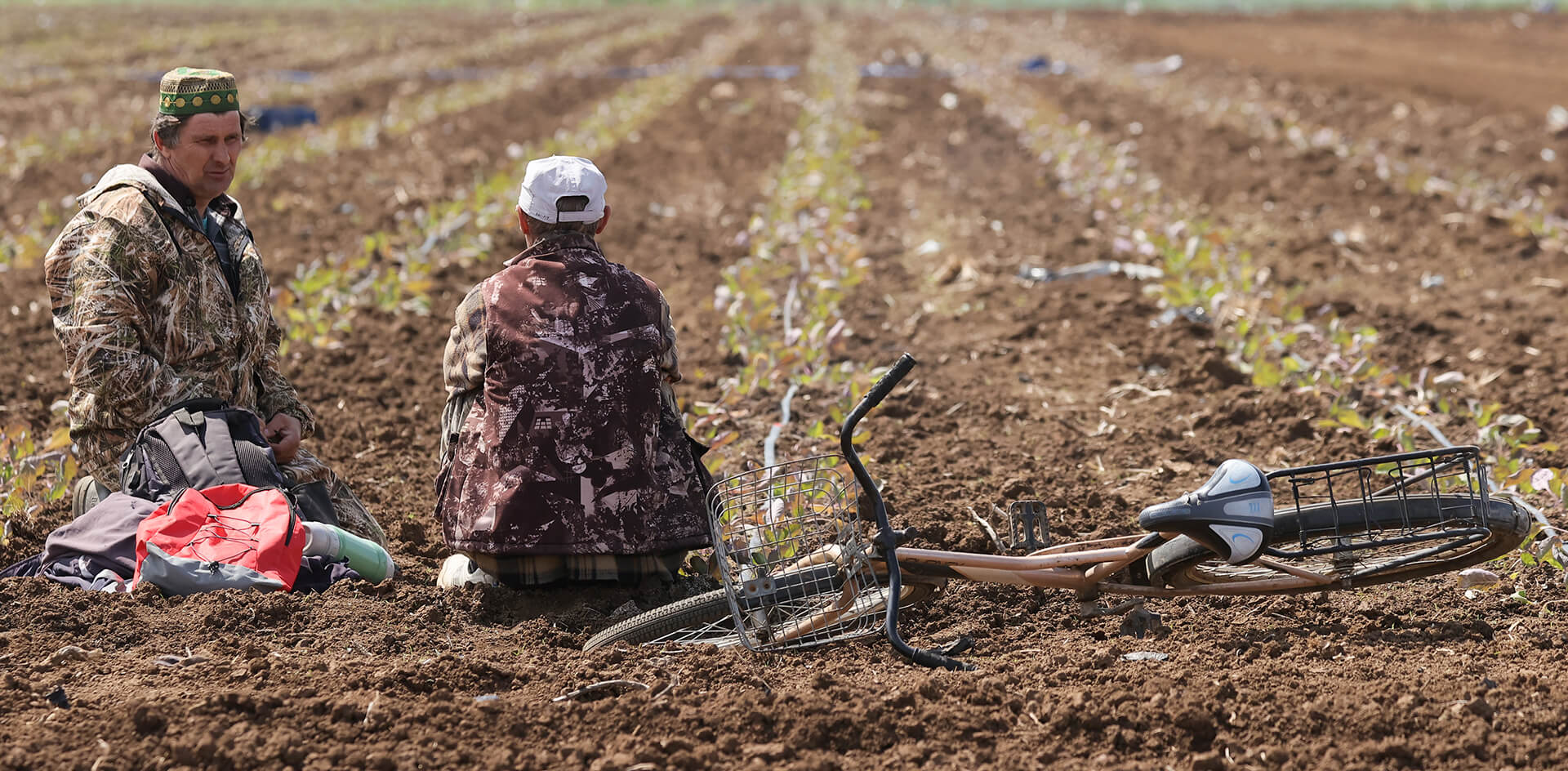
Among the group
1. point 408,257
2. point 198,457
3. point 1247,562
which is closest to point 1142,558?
point 1247,562

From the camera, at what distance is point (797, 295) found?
7215 mm

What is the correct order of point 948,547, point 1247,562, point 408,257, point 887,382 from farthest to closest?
point 408,257, point 948,547, point 1247,562, point 887,382

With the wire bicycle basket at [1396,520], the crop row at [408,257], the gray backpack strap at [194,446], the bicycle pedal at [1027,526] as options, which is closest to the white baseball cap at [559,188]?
the gray backpack strap at [194,446]

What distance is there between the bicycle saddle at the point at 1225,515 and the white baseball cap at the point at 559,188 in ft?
5.39

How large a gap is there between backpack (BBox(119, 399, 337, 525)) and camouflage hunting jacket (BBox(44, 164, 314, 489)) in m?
0.11

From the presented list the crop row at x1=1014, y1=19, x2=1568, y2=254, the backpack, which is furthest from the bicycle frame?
the crop row at x1=1014, y1=19, x2=1568, y2=254

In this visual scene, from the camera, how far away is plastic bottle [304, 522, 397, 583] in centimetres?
375

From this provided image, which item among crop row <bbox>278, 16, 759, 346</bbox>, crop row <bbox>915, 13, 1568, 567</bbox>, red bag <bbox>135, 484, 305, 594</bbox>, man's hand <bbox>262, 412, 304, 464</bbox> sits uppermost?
crop row <bbox>278, 16, 759, 346</bbox>

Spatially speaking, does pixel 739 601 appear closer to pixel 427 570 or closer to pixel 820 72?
pixel 427 570

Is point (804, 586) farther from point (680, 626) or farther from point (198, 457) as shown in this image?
point (198, 457)

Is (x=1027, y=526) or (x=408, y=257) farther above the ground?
(x=408, y=257)

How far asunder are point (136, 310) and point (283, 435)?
0.57 meters

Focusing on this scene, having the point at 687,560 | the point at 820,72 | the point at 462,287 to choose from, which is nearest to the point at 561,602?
the point at 687,560

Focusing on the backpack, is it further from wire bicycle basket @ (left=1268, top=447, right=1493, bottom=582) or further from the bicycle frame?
wire bicycle basket @ (left=1268, top=447, right=1493, bottom=582)
